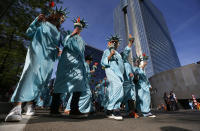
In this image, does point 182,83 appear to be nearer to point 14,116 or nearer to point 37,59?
point 37,59

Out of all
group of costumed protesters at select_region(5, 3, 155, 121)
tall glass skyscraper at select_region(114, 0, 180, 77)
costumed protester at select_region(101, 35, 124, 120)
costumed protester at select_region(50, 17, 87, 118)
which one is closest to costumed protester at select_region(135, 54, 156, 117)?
group of costumed protesters at select_region(5, 3, 155, 121)

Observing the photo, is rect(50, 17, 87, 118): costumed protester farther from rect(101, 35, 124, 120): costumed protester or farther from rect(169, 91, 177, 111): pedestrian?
rect(169, 91, 177, 111): pedestrian

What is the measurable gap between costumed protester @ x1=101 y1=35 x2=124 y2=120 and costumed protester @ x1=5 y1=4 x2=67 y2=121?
137 centimetres

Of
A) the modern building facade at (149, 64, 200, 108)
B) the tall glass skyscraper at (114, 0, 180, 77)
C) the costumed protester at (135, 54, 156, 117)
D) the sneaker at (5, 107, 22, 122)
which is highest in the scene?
the tall glass skyscraper at (114, 0, 180, 77)

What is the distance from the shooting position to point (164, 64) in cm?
6650

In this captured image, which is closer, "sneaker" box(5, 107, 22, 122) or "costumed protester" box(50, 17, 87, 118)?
"sneaker" box(5, 107, 22, 122)

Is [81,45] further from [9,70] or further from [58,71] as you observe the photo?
[9,70]

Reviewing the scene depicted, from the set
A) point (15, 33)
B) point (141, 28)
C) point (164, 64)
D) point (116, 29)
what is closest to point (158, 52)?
point (164, 64)

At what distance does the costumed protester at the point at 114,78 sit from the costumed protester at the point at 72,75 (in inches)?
26.0

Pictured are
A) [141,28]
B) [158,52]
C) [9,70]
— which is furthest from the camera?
[158,52]

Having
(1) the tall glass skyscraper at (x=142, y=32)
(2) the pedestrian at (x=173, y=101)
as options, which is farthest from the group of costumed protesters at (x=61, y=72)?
(1) the tall glass skyscraper at (x=142, y=32)

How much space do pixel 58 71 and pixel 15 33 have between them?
521 cm

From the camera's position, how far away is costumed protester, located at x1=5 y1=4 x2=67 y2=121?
5.25 feet

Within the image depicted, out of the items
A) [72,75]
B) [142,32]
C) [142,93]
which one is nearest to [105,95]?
[142,93]
